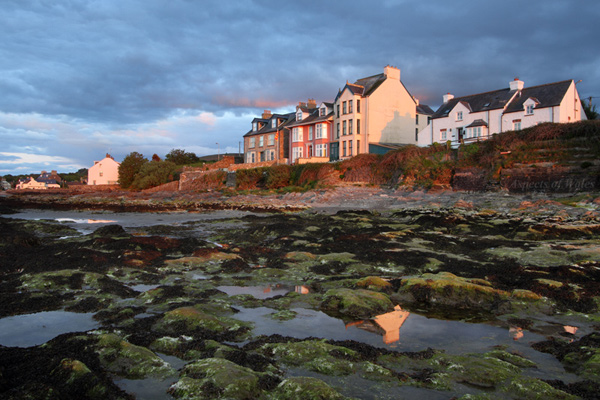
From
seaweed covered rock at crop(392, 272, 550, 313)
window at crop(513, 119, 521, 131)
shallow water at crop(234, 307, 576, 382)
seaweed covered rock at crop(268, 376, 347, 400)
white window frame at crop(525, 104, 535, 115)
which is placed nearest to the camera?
seaweed covered rock at crop(268, 376, 347, 400)

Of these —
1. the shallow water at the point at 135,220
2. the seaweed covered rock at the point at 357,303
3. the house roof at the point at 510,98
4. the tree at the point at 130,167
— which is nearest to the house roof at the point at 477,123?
the house roof at the point at 510,98

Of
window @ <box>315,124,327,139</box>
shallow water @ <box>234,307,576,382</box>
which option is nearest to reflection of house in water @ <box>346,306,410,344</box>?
shallow water @ <box>234,307,576,382</box>

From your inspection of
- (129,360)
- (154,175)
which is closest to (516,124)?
(129,360)

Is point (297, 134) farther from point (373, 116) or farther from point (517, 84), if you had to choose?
point (517, 84)

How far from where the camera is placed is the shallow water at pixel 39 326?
541 centimetres

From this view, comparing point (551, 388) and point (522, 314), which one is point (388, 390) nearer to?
point (551, 388)

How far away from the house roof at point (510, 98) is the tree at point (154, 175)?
39907mm

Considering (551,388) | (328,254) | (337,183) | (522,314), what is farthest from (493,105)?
(551,388)

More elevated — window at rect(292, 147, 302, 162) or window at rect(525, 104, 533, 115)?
window at rect(525, 104, 533, 115)

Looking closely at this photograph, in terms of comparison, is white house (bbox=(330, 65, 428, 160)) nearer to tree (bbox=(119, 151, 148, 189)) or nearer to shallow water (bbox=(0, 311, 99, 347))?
tree (bbox=(119, 151, 148, 189))

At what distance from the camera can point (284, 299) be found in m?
7.52

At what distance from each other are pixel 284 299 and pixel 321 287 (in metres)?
1.06

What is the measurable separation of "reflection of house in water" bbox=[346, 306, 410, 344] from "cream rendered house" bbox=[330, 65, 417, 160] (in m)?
39.0

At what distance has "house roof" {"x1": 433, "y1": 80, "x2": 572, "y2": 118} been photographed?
120 feet
